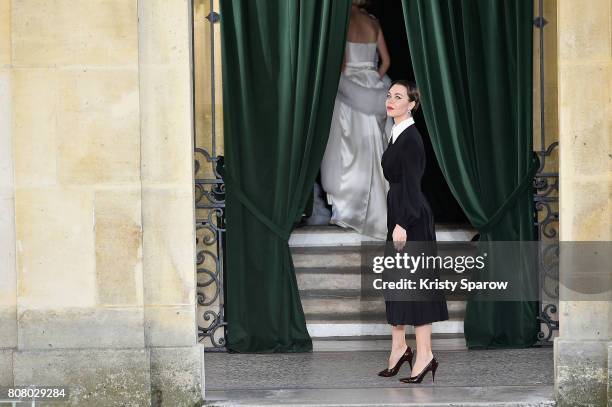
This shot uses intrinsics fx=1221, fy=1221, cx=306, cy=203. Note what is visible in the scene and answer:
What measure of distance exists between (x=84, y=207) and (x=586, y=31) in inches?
131

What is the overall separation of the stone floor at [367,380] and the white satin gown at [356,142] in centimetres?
186

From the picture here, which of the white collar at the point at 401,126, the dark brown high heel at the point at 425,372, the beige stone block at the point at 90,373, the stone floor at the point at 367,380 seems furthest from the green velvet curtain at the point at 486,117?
the beige stone block at the point at 90,373

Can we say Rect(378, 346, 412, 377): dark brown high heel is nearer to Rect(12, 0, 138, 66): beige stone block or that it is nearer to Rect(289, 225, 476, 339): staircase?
Rect(289, 225, 476, 339): staircase

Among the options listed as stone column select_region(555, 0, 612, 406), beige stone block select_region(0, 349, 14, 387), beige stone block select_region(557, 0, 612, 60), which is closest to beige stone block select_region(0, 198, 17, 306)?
beige stone block select_region(0, 349, 14, 387)

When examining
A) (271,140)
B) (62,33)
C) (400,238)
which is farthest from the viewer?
(271,140)

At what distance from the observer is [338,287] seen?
10461 mm

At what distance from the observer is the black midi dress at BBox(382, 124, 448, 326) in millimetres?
8141

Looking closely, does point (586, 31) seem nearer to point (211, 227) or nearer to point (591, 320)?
point (591, 320)

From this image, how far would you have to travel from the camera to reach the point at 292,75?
29.7 ft

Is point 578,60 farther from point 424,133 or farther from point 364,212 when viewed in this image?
point 424,133

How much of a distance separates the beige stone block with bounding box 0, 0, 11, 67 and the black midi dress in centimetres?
257

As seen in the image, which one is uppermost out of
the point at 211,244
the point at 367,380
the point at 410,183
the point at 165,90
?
the point at 165,90

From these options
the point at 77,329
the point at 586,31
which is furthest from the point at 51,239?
the point at 586,31

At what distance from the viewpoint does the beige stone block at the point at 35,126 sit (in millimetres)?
7562
